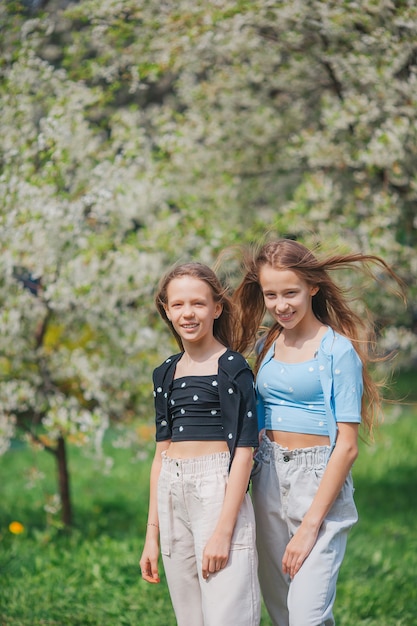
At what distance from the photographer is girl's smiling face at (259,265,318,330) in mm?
2660

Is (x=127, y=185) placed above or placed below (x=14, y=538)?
above

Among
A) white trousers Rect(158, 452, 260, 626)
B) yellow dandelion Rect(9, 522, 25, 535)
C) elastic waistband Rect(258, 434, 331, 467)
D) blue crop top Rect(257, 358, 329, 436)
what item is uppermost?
blue crop top Rect(257, 358, 329, 436)

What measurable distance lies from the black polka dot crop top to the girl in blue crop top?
0.23m

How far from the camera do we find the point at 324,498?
8.14 ft

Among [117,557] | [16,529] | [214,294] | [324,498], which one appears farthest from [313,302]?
[16,529]

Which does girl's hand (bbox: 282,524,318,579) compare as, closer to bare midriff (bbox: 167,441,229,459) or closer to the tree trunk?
bare midriff (bbox: 167,441,229,459)

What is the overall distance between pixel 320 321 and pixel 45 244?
2212 mm

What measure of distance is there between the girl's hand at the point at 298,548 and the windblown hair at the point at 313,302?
533 millimetres

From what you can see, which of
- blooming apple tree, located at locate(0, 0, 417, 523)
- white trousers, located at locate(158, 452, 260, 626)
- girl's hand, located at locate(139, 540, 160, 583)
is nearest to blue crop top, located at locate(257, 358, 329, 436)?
white trousers, located at locate(158, 452, 260, 626)

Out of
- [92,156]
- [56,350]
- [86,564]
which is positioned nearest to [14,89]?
[92,156]

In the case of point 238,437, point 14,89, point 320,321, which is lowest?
point 238,437

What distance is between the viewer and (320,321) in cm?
283

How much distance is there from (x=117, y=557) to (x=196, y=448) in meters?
2.37

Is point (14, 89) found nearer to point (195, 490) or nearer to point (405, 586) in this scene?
point (195, 490)
